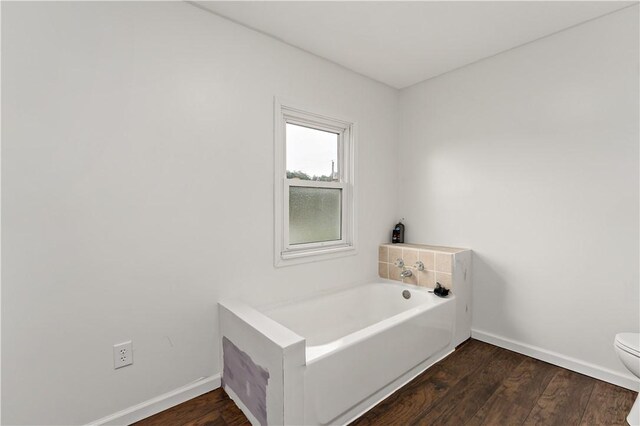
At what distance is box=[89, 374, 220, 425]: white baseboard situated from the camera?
5.40 feet

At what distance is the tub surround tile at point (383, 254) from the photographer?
9.93 feet

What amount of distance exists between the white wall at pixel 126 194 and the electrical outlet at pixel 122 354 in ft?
0.11

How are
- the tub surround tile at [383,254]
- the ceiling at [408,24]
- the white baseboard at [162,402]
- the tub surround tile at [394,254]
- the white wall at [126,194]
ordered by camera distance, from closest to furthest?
the white wall at [126,194] < the white baseboard at [162,402] < the ceiling at [408,24] < the tub surround tile at [394,254] < the tub surround tile at [383,254]

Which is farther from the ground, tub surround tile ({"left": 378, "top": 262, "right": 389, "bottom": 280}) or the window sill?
the window sill

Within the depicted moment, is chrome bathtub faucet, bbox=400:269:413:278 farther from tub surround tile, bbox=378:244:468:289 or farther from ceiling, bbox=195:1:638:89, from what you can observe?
ceiling, bbox=195:1:638:89

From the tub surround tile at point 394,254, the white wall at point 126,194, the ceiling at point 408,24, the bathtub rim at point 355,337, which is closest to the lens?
the white wall at point 126,194

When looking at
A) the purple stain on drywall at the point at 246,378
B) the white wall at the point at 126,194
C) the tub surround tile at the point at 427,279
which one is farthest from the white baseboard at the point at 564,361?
the purple stain on drywall at the point at 246,378

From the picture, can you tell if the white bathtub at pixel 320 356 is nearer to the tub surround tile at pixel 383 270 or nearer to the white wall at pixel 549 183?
the tub surround tile at pixel 383 270

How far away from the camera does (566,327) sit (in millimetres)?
2229

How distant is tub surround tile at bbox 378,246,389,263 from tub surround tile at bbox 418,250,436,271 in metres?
0.38

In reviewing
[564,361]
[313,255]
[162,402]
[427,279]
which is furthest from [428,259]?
[162,402]

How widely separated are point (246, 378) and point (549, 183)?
2494 mm

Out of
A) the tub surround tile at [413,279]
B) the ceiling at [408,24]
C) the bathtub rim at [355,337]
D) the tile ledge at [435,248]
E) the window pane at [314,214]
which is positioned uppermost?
the ceiling at [408,24]

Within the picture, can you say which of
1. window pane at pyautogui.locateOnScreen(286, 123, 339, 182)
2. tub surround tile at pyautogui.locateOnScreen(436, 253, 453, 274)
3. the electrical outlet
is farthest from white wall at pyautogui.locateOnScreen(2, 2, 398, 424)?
tub surround tile at pyautogui.locateOnScreen(436, 253, 453, 274)
